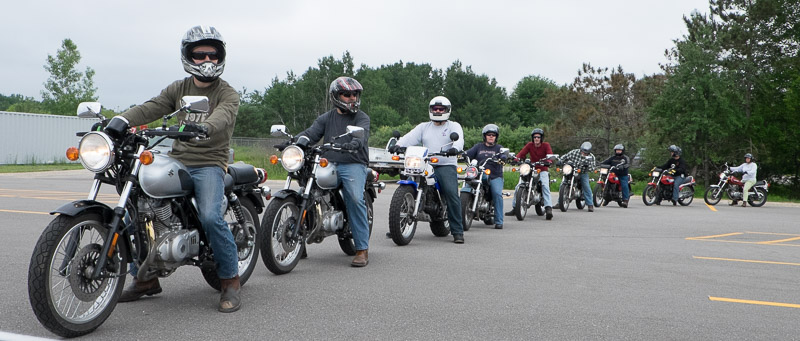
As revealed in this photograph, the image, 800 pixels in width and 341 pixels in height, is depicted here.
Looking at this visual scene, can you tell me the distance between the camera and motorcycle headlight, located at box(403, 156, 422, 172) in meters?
8.78

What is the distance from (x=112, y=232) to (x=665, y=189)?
737 inches

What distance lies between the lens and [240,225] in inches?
225

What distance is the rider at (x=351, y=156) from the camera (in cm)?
689

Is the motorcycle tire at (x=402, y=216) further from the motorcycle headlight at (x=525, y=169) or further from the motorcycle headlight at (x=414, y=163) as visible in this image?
the motorcycle headlight at (x=525, y=169)

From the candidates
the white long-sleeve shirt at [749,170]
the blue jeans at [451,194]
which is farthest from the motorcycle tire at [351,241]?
the white long-sleeve shirt at [749,170]

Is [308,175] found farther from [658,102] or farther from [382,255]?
[658,102]

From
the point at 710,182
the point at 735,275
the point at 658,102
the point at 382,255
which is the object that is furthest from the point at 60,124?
the point at 735,275

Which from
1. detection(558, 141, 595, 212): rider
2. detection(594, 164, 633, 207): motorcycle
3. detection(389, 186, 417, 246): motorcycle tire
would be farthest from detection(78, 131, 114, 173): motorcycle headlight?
detection(594, 164, 633, 207): motorcycle

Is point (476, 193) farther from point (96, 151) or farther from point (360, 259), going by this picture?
point (96, 151)

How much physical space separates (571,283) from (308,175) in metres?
2.68

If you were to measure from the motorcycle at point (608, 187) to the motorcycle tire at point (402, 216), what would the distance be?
1043 centimetres

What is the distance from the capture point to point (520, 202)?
13.1 m

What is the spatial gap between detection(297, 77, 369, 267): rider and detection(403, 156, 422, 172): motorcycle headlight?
1.76 metres

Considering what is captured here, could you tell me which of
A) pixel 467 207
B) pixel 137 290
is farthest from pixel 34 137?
pixel 137 290
